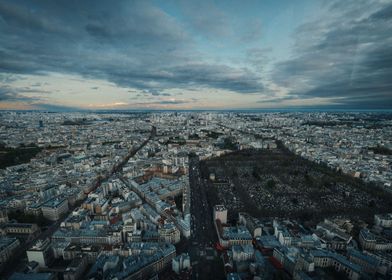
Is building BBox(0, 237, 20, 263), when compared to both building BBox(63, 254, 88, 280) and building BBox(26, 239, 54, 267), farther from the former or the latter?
building BBox(63, 254, 88, 280)

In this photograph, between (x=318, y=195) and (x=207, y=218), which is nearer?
(x=207, y=218)

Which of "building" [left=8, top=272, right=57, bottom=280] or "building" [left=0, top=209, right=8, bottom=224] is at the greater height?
"building" [left=8, top=272, right=57, bottom=280]

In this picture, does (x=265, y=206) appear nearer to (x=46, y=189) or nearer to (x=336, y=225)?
(x=336, y=225)

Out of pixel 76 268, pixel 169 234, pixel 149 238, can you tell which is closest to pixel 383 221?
pixel 169 234

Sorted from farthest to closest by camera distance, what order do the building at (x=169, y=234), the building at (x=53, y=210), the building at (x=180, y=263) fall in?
the building at (x=53, y=210), the building at (x=169, y=234), the building at (x=180, y=263)

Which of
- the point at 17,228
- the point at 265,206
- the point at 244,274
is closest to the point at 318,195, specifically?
the point at 265,206

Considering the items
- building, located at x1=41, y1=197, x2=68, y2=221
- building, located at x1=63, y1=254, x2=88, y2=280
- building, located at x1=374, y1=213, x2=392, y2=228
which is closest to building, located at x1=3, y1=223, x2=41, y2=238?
building, located at x1=41, y1=197, x2=68, y2=221

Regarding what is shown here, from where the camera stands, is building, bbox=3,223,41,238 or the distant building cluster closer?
the distant building cluster

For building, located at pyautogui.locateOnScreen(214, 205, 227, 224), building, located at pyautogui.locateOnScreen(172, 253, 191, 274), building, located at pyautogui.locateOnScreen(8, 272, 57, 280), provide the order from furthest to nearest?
building, located at pyautogui.locateOnScreen(214, 205, 227, 224) → building, located at pyautogui.locateOnScreen(172, 253, 191, 274) → building, located at pyautogui.locateOnScreen(8, 272, 57, 280)

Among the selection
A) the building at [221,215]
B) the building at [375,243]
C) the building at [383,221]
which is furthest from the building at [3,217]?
the building at [383,221]

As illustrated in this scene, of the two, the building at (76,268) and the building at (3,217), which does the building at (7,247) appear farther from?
the building at (76,268)

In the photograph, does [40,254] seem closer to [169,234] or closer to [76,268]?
[76,268]
